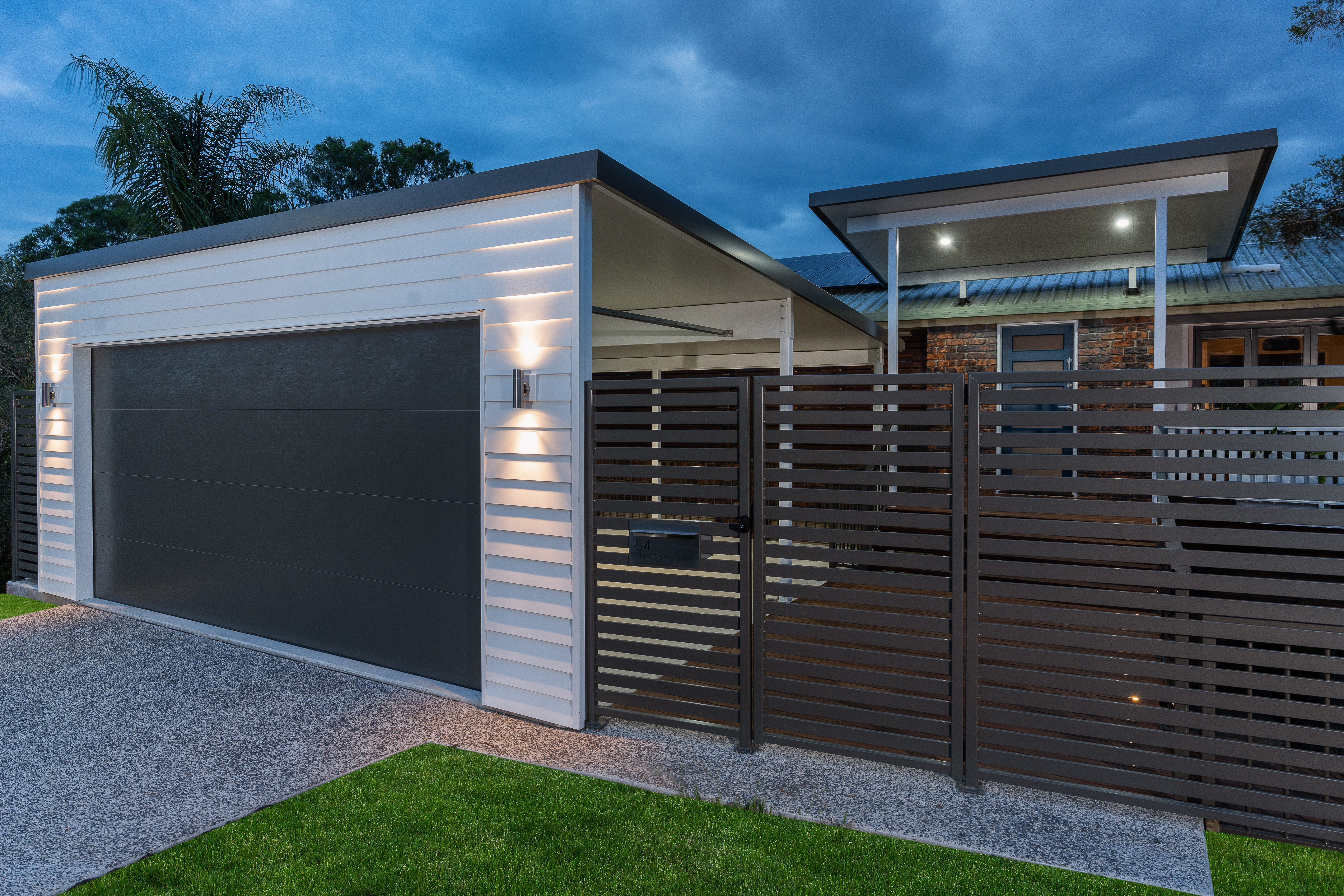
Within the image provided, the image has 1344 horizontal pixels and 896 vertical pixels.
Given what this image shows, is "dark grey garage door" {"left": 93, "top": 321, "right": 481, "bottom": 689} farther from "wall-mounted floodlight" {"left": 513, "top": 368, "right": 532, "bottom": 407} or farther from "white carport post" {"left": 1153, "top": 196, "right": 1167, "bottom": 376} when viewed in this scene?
"white carport post" {"left": 1153, "top": 196, "right": 1167, "bottom": 376}

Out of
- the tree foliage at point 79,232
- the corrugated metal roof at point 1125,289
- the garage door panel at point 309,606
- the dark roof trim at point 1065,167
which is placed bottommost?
the garage door panel at point 309,606

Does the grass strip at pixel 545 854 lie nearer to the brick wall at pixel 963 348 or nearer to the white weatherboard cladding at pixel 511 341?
the white weatherboard cladding at pixel 511 341

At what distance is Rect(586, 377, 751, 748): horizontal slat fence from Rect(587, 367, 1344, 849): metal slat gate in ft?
0.05

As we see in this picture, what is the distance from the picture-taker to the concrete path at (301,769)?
9.51 feet

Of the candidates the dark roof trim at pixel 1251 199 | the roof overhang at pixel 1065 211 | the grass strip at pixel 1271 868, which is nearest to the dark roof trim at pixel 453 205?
the roof overhang at pixel 1065 211

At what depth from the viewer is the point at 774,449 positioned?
12.8 feet

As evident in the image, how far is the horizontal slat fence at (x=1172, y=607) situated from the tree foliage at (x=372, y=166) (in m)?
25.9

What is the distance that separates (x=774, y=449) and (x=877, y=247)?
6.61 metres

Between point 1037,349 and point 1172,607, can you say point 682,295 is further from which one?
point 1037,349

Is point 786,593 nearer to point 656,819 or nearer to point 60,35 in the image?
point 656,819

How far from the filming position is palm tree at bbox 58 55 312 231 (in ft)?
33.6

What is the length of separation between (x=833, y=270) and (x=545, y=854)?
1374 cm

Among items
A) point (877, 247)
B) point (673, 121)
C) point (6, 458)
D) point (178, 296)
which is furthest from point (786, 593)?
point (673, 121)

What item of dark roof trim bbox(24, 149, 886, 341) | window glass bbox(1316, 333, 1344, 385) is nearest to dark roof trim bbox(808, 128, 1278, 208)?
dark roof trim bbox(24, 149, 886, 341)
